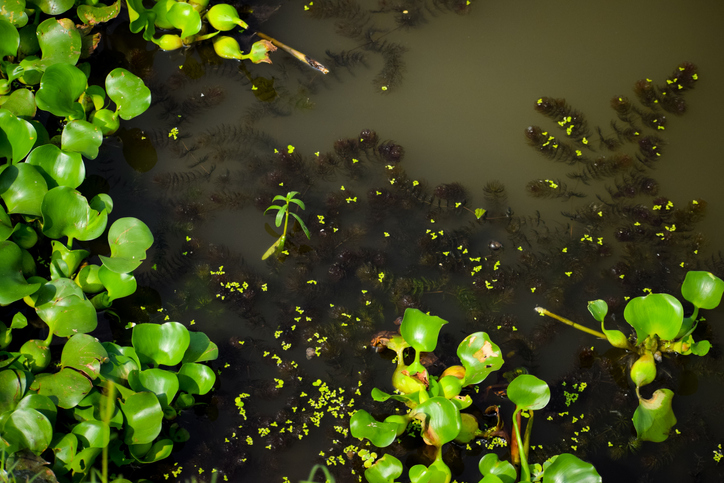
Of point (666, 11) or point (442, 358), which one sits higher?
point (666, 11)

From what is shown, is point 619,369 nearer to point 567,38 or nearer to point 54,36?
point 567,38

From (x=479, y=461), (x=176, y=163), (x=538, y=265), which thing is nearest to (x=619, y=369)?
(x=538, y=265)

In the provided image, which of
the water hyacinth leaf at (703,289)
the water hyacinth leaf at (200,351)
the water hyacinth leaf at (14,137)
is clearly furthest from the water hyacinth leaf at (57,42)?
the water hyacinth leaf at (703,289)

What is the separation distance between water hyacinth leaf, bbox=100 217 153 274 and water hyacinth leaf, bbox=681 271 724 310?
291 centimetres

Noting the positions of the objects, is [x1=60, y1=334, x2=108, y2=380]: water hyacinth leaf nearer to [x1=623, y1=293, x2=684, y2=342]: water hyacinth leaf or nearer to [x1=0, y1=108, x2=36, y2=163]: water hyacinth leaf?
[x1=0, y1=108, x2=36, y2=163]: water hyacinth leaf

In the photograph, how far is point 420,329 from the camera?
107 inches

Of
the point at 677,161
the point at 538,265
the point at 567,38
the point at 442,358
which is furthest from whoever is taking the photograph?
the point at 567,38

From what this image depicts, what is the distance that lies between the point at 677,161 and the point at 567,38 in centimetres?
114

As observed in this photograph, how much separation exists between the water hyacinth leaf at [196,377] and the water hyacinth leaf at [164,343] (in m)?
0.09

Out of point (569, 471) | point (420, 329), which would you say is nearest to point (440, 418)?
point (420, 329)

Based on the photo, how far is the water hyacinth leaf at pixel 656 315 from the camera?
8.91 ft

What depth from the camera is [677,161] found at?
341 cm

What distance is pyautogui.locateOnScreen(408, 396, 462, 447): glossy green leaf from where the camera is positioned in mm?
2520

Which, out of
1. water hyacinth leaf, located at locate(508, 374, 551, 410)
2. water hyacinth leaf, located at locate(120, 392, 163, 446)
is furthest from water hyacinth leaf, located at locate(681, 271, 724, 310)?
water hyacinth leaf, located at locate(120, 392, 163, 446)
